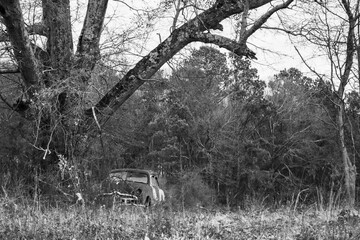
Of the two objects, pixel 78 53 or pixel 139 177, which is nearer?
pixel 78 53

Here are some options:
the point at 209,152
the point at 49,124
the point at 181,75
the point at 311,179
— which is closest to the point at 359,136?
the point at 311,179

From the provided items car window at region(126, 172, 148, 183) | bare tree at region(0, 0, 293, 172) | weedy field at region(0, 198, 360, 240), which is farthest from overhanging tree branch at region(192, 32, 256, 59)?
car window at region(126, 172, 148, 183)

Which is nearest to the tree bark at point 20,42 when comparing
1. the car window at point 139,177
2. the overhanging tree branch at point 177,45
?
the overhanging tree branch at point 177,45

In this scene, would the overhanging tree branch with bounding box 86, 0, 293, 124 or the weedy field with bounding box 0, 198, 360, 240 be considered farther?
the overhanging tree branch with bounding box 86, 0, 293, 124

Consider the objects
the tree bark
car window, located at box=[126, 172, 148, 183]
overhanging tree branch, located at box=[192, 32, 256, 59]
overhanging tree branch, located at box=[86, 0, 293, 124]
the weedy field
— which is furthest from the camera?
car window, located at box=[126, 172, 148, 183]

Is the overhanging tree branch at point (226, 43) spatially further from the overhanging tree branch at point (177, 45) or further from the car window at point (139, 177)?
the car window at point (139, 177)

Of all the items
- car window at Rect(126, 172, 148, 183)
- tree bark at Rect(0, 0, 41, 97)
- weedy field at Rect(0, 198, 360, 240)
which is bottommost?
weedy field at Rect(0, 198, 360, 240)

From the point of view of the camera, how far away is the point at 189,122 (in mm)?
36812

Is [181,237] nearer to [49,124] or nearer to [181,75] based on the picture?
[49,124]

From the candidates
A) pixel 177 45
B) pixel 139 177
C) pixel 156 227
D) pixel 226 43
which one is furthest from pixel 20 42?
pixel 139 177

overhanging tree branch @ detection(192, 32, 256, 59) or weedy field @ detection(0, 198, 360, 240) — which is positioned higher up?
overhanging tree branch @ detection(192, 32, 256, 59)

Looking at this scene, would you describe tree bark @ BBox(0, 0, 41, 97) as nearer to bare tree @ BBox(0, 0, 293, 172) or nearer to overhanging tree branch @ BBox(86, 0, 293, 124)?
bare tree @ BBox(0, 0, 293, 172)

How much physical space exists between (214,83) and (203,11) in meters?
24.5

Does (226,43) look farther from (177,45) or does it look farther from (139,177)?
(139,177)
